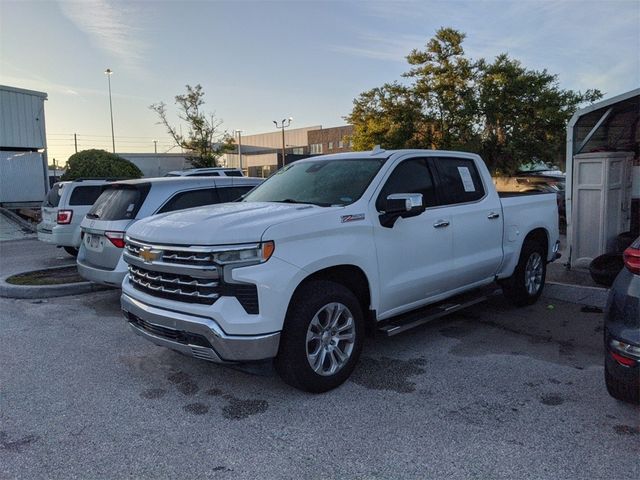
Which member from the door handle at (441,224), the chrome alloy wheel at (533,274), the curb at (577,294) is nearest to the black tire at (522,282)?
the chrome alloy wheel at (533,274)

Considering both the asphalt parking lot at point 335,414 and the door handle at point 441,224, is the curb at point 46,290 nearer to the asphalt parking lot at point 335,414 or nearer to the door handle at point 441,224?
the asphalt parking lot at point 335,414

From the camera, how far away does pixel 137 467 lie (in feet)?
10.2

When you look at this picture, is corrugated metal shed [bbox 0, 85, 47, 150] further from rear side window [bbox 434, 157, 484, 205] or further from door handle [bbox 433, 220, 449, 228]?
door handle [bbox 433, 220, 449, 228]

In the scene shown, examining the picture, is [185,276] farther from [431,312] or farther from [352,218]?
[431,312]

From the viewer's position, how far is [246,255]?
368 centimetres

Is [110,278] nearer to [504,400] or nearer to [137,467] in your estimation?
[137,467]

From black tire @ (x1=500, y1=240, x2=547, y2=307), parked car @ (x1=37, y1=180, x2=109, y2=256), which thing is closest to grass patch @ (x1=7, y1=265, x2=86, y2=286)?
parked car @ (x1=37, y1=180, x2=109, y2=256)

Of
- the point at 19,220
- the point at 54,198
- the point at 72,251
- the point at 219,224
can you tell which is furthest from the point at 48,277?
the point at 19,220

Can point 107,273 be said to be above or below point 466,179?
below

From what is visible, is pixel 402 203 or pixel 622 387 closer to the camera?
pixel 622 387

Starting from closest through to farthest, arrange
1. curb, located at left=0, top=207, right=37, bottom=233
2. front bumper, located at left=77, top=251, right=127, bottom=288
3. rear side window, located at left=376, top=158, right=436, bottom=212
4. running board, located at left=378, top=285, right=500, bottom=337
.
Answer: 1. running board, located at left=378, top=285, right=500, bottom=337
2. rear side window, located at left=376, top=158, right=436, bottom=212
3. front bumper, located at left=77, top=251, right=127, bottom=288
4. curb, located at left=0, top=207, right=37, bottom=233

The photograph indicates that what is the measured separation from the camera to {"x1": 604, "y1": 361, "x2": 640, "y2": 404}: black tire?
10.6 ft

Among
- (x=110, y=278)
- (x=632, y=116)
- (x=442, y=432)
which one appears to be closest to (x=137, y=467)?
(x=442, y=432)

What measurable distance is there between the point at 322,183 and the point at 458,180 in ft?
5.24
